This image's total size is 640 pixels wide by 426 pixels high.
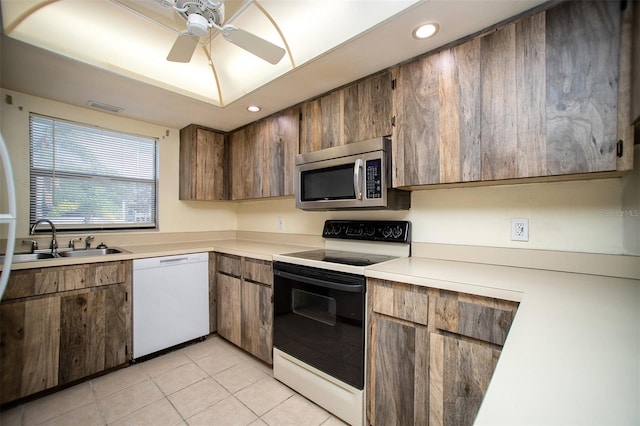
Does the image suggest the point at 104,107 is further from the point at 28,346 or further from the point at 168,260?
the point at 28,346

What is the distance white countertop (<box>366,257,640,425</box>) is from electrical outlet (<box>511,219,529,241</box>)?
0.31m

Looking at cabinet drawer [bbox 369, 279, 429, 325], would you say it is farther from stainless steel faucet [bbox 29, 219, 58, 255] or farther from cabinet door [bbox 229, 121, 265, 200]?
stainless steel faucet [bbox 29, 219, 58, 255]

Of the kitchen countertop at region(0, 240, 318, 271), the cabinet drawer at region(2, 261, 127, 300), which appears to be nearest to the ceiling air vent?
the kitchen countertop at region(0, 240, 318, 271)

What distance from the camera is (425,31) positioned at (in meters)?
1.37

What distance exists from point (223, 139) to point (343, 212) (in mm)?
1713

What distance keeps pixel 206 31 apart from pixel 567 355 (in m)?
1.73

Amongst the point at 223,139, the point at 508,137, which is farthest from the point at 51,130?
the point at 508,137

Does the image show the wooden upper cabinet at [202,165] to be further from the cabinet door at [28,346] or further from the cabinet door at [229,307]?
the cabinet door at [28,346]

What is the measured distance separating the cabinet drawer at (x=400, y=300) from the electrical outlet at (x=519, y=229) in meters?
0.66

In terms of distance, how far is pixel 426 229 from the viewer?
183 centimetres

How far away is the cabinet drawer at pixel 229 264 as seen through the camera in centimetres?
237

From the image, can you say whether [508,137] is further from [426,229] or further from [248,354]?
[248,354]

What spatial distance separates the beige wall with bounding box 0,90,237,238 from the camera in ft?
6.84

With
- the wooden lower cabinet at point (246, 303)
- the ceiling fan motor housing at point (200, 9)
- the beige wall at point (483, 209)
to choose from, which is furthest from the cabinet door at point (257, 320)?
the ceiling fan motor housing at point (200, 9)
